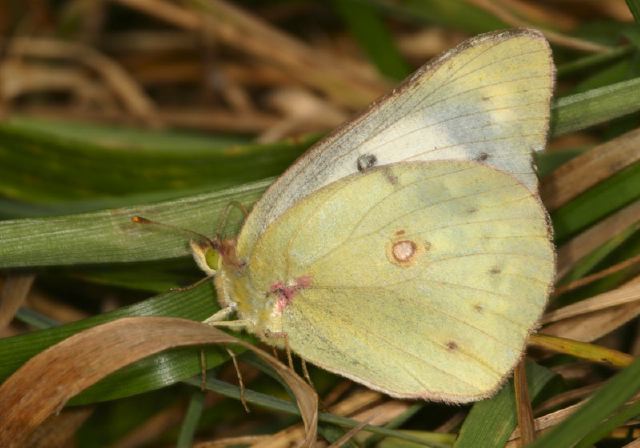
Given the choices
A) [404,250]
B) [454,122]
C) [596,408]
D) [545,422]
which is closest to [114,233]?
[404,250]

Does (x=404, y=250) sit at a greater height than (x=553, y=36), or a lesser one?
lesser

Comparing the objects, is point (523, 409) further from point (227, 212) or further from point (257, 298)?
point (227, 212)

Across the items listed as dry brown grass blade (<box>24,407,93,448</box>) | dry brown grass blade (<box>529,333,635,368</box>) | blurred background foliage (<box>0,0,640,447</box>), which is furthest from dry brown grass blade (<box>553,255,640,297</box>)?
dry brown grass blade (<box>24,407,93,448</box>)

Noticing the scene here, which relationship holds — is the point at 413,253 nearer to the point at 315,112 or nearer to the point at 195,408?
the point at 195,408

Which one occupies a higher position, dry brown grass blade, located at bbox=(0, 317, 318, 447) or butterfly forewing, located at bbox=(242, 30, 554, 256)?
butterfly forewing, located at bbox=(242, 30, 554, 256)

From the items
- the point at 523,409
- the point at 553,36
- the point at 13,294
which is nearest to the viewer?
the point at 523,409

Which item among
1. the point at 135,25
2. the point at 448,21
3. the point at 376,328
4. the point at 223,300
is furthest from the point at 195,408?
the point at 135,25

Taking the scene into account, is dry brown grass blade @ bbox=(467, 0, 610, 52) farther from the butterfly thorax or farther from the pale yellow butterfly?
the butterfly thorax

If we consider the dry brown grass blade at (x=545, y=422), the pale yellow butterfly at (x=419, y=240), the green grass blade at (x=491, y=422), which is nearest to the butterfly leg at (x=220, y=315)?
the pale yellow butterfly at (x=419, y=240)
